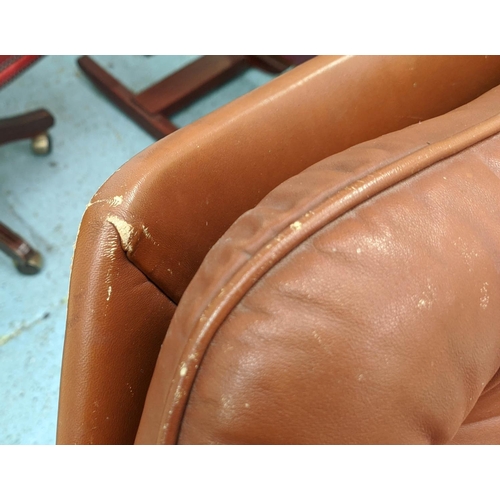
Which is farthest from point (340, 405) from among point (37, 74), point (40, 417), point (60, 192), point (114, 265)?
point (37, 74)

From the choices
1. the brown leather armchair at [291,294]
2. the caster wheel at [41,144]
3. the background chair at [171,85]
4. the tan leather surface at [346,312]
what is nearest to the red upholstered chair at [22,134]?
the caster wheel at [41,144]

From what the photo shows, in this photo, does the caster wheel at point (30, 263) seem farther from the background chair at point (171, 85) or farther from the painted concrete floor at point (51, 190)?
the background chair at point (171, 85)

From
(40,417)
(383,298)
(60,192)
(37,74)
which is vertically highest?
(383,298)

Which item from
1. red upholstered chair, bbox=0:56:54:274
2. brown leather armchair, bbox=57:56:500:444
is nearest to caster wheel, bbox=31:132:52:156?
red upholstered chair, bbox=0:56:54:274

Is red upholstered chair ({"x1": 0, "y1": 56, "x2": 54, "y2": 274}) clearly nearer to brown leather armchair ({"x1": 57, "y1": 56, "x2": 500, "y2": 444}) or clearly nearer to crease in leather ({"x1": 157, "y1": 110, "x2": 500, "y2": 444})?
brown leather armchair ({"x1": 57, "y1": 56, "x2": 500, "y2": 444})

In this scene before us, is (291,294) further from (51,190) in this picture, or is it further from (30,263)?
(51,190)

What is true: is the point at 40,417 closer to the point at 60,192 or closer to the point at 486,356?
the point at 60,192
